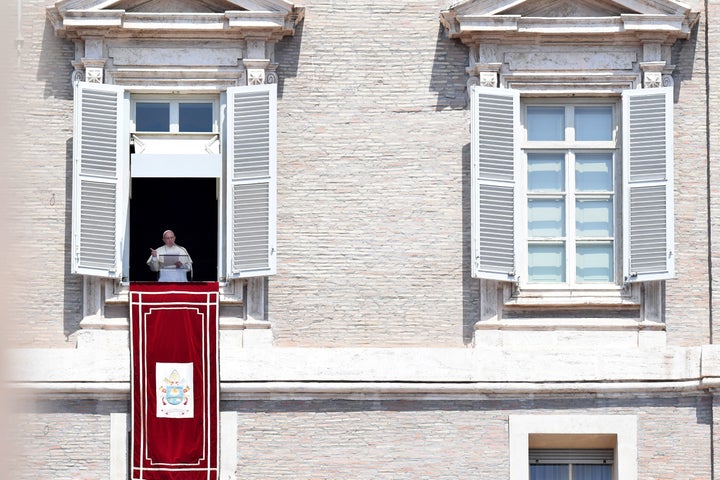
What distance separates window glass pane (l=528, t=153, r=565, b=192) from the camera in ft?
43.4

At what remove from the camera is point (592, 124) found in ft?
43.5

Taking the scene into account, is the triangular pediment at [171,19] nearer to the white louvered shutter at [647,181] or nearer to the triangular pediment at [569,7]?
the triangular pediment at [569,7]

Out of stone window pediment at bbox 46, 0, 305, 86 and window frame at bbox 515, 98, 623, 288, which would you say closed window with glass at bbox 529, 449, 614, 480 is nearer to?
window frame at bbox 515, 98, 623, 288

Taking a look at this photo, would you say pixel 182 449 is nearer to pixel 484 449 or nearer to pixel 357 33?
pixel 484 449

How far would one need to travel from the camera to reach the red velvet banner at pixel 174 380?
41.3 ft

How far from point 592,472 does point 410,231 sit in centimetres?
279

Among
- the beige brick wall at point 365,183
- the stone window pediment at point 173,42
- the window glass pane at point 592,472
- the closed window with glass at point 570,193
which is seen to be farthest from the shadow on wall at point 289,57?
the window glass pane at point 592,472

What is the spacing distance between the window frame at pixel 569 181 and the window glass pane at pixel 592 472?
5.34 ft

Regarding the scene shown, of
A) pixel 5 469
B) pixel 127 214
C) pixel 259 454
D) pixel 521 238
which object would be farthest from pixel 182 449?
pixel 5 469

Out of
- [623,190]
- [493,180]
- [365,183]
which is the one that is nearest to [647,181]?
[623,190]

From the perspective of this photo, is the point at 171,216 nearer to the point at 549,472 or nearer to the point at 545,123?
the point at 545,123

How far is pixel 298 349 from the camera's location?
12.7m

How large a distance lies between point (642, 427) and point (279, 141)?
4.24m

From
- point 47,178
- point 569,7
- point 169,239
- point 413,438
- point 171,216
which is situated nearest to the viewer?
point 413,438
